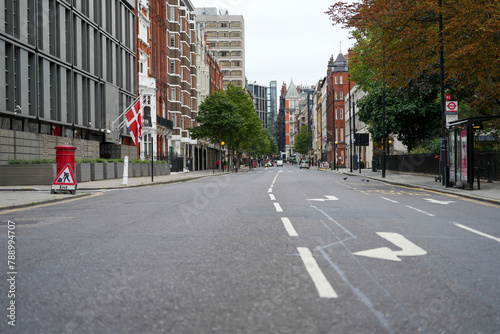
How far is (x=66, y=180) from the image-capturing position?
1731 cm

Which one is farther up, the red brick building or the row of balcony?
the red brick building

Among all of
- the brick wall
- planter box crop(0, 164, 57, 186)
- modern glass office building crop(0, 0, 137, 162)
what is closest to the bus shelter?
planter box crop(0, 164, 57, 186)

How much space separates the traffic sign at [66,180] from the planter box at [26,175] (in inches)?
237

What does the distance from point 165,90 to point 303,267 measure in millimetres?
54093

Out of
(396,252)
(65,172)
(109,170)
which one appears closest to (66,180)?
(65,172)

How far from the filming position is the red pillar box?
56.7ft

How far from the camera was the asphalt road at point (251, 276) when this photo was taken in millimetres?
3564

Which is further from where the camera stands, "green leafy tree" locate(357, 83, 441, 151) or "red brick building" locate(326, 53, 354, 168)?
"red brick building" locate(326, 53, 354, 168)

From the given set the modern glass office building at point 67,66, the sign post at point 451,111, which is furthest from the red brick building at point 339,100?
the sign post at point 451,111

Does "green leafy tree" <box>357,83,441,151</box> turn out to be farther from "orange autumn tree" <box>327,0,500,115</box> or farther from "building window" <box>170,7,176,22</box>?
"building window" <box>170,7,176,22</box>

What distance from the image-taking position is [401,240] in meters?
7.10

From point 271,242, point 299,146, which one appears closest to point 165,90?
point 271,242

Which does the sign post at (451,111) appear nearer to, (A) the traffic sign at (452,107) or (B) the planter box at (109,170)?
(A) the traffic sign at (452,107)

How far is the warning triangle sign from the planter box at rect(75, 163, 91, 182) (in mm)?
8293
